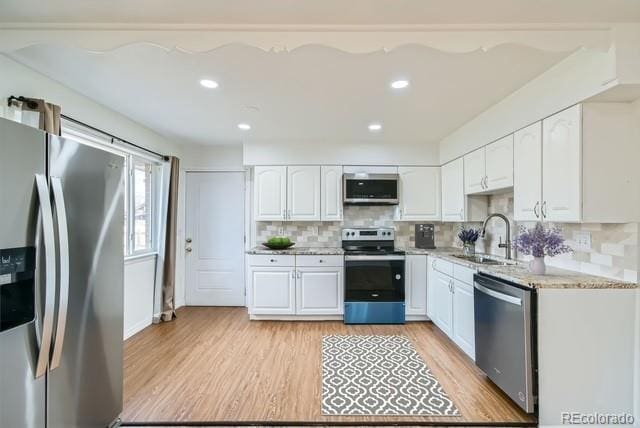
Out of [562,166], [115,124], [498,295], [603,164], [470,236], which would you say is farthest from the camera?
[470,236]

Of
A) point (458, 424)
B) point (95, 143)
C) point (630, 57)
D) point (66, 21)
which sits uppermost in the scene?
point (66, 21)

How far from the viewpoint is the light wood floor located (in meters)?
2.06

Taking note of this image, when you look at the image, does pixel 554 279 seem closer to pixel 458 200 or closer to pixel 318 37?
pixel 458 200

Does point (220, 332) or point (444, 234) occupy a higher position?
point (444, 234)

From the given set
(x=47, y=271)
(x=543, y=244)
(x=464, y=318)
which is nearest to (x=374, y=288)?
(x=464, y=318)

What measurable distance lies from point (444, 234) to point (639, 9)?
3063 mm

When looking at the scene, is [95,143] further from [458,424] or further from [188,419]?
[458,424]

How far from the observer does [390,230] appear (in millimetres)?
4293

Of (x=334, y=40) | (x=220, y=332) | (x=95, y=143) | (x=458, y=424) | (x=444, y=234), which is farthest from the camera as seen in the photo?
(x=444, y=234)

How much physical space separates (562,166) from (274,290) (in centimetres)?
311

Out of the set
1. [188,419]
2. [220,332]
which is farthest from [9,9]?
[220,332]

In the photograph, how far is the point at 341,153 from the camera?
4.17m

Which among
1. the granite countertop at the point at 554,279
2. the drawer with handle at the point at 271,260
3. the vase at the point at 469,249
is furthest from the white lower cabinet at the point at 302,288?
the granite countertop at the point at 554,279

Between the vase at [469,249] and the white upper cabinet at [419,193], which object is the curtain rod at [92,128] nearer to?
the white upper cabinet at [419,193]
